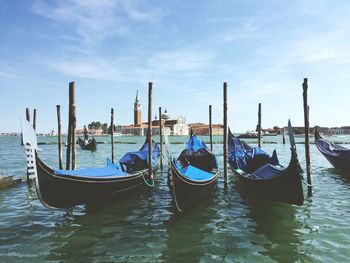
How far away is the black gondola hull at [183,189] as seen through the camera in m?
5.60

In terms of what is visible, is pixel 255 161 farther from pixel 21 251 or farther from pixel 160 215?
pixel 21 251

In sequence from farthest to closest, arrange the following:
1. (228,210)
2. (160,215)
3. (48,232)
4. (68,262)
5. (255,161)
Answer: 1. (255,161)
2. (228,210)
3. (160,215)
4. (48,232)
5. (68,262)

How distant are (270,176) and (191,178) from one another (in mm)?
1656

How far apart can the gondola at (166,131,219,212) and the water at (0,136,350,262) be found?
0.96 feet

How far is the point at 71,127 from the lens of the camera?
775 cm

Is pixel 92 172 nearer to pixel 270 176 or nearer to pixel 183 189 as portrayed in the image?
pixel 183 189

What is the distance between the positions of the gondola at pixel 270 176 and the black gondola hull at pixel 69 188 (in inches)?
114

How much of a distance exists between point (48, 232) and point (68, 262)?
1.36 m

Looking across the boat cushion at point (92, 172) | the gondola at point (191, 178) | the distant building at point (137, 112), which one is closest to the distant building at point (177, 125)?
the distant building at point (137, 112)

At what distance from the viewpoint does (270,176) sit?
6.86 m

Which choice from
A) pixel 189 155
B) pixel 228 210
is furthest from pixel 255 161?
pixel 228 210

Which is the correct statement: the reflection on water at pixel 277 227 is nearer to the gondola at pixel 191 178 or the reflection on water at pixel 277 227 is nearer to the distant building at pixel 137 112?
the gondola at pixel 191 178

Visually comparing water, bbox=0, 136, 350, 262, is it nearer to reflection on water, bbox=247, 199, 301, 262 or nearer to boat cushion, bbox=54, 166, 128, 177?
reflection on water, bbox=247, 199, 301, 262

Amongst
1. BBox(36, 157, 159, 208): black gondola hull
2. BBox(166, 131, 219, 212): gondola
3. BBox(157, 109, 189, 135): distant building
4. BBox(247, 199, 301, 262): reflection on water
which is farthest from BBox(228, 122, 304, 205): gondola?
BBox(157, 109, 189, 135): distant building
